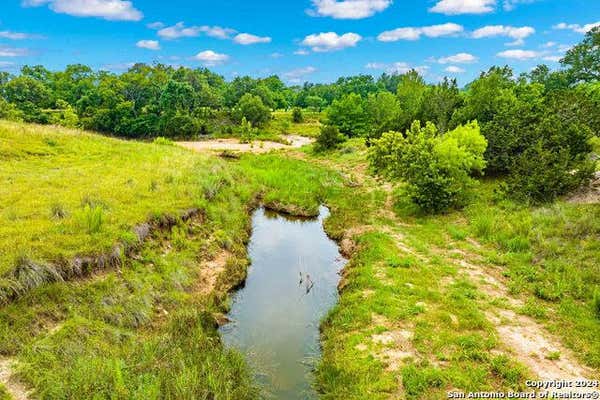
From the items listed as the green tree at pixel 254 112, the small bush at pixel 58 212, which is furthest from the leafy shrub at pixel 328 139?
the small bush at pixel 58 212

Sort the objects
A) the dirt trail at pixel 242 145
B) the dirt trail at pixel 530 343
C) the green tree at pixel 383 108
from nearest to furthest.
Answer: the dirt trail at pixel 530 343 → the green tree at pixel 383 108 → the dirt trail at pixel 242 145

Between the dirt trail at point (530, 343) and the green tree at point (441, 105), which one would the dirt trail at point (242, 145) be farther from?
the dirt trail at point (530, 343)

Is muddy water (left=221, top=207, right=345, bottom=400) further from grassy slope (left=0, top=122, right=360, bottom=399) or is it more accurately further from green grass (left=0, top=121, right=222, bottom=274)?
green grass (left=0, top=121, right=222, bottom=274)

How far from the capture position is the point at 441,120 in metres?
33.8

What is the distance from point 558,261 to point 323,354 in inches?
405

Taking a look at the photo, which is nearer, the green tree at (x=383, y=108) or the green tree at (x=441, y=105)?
the green tree at (x=441, y=105)

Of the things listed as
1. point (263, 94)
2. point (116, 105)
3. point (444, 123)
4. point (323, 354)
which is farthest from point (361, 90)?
point (323, 354)

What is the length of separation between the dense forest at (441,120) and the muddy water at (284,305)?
773 cm

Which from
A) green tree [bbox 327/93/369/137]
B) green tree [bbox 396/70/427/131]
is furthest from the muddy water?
green tree [bbox 327/93/369/137]

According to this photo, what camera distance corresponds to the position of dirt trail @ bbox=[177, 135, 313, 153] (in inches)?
2026

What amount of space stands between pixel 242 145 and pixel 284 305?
148 feet

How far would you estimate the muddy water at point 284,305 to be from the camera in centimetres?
1097

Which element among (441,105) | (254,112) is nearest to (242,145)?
(254,112)

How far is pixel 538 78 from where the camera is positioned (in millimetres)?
79500
